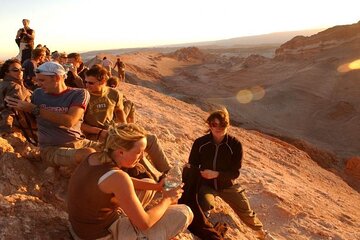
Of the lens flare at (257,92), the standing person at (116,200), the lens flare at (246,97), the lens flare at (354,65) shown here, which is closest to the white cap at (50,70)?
the standing person at (116,200)

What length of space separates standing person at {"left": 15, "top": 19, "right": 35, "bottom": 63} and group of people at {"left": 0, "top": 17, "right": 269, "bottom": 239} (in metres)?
2.43

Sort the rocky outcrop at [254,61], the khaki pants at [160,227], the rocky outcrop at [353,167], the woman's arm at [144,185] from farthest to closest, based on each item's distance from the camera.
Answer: the rocky outcrop at [254,61] < the rocky outcrop at [353,167] < the woman's arm at [144,185] < the khaki pants at [160,227]

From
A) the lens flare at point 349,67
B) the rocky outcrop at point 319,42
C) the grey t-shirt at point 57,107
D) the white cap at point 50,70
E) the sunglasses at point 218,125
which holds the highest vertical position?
the white cap at point 50,70

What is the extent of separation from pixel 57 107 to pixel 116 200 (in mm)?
1756

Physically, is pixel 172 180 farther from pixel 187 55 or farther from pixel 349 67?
pixel 187 55

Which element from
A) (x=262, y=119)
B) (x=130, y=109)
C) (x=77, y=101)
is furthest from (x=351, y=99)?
(x=77, y=101)

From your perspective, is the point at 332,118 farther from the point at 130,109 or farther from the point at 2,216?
the point at 2,216

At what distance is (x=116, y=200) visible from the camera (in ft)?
10.6

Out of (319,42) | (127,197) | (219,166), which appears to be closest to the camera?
(127,197)

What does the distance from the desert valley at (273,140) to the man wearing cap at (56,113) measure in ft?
1.43

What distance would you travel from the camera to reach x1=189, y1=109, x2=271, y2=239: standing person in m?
5.27

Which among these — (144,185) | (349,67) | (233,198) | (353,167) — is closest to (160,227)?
(144,185)

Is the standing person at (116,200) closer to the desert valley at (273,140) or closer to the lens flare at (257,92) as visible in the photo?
the desert valley at (273,140)

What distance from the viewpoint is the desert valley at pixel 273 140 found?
15.3 ft
